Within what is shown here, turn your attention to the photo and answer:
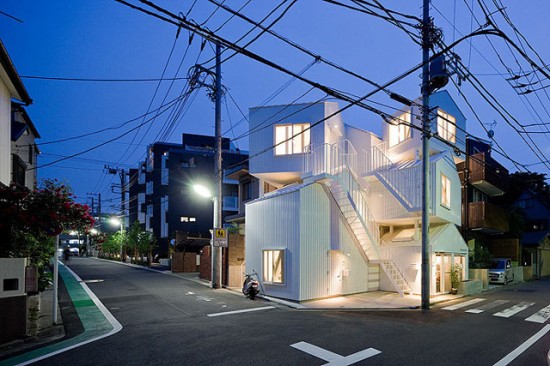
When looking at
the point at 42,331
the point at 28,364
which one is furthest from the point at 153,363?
the point at 42,331

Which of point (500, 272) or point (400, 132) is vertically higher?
point (400, 132)

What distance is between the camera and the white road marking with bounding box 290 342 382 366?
6.91 metres

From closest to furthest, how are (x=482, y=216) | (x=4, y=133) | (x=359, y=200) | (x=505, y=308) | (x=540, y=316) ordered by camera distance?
(x=540, y=316) < (x=4, y=133) < (x=505, y=308) < (x=359, y=200) < (x=482, y=216)

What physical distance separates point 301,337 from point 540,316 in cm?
881

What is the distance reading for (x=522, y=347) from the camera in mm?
8016

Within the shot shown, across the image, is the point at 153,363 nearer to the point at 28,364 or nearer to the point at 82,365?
the point at 82,365

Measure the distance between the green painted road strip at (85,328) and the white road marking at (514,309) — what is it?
12.2m

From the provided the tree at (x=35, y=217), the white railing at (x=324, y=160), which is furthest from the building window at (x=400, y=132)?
the tree at (x=35, y=217)

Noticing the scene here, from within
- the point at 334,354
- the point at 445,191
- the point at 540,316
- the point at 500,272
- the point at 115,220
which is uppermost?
the point at 445,191

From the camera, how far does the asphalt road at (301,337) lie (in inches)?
278

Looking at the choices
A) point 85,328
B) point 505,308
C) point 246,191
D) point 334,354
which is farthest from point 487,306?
point 246,191

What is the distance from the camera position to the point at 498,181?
2514 centimetres

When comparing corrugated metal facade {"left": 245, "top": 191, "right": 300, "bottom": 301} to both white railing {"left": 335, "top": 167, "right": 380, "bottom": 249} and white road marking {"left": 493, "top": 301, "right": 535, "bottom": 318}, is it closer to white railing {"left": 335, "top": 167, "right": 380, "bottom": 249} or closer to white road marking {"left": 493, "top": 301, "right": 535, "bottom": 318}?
white railing {"left": 335, "top": 167, "right": 380, "bottom": 249}

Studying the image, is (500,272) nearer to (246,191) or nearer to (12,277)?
(246,191)
